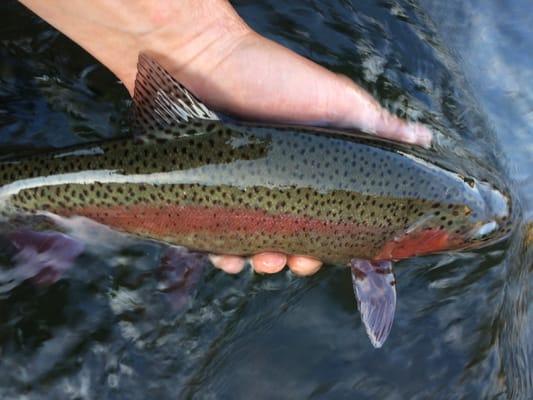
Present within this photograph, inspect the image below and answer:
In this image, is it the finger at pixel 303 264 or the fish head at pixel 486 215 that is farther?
the finger at pixel 303 264

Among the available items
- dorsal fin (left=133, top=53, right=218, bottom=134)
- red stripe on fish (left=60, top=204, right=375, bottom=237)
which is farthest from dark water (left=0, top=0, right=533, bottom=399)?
dorsal fin (left=133, top=53, right=218, bottom=134)

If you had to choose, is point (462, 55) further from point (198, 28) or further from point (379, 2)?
point (198, 28)

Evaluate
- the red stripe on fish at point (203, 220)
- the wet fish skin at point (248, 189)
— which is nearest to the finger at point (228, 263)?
the wet fish skin at point (248, 189)

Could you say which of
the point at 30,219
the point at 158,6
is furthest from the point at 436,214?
the point at 30,219

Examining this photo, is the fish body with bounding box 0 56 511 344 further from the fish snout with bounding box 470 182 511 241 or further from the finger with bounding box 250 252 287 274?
the finger with bounding box 250 252 287 274

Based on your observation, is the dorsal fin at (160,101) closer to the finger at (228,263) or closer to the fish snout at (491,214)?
the finger at (228,263)
